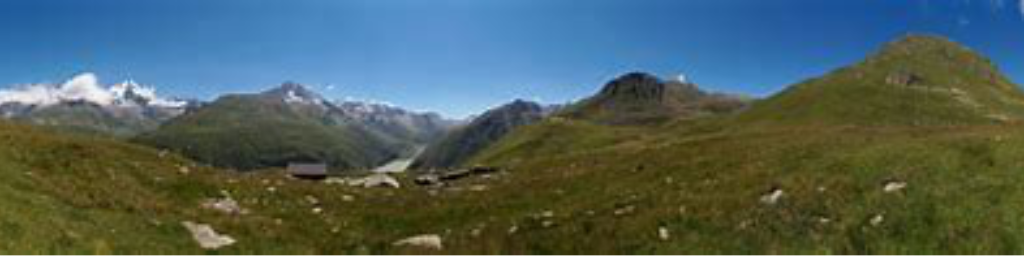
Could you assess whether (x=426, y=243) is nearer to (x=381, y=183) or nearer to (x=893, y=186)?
(x=893, y=186)

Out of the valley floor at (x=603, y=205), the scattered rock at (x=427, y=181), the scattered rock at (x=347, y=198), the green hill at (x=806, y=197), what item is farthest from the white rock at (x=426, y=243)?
the scattered rock at (x=427, y=181)

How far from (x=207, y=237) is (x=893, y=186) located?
2344 centimetres

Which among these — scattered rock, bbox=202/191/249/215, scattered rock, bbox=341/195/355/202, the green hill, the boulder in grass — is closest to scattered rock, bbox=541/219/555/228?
the green hill

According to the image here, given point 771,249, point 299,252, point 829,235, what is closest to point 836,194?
point 829,235

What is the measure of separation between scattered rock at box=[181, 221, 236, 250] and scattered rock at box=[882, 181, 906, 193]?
2202cm

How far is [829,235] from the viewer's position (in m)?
23.7

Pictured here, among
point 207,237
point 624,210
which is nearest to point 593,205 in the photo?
point 624,210

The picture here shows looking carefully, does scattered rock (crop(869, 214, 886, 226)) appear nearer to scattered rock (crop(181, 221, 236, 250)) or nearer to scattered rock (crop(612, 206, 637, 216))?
scattered rock (crop(612, 206, 637, 216))

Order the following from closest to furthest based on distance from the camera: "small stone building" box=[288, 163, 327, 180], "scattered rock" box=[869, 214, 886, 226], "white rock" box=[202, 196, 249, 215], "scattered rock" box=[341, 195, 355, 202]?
"scattered rock" box=[869, 214, 886, 226], "white rock" box=[202, 196, 249, 215], "scattered rock" box=[341, 195, 355, 202], "small stone building" box=[288, 163, 327, 180]

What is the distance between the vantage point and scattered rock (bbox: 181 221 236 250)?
25.0m

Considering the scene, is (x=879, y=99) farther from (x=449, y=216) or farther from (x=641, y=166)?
(x=449, y=216)

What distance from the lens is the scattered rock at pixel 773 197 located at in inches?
1098

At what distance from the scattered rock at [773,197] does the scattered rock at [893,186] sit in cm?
345

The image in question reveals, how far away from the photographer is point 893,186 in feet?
89.4
